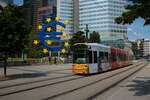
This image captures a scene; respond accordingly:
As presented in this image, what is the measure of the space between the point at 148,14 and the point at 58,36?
4929 cm

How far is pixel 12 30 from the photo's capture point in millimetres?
24969

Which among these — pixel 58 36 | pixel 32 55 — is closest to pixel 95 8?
pixel 32 55

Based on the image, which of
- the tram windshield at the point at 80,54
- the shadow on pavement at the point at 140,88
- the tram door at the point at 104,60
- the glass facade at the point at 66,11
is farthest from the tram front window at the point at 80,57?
the glass facade at the point at 66,11

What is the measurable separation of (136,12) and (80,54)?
14.6 m

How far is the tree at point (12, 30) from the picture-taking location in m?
24.7

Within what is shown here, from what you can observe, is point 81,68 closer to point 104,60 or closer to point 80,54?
point 80,54

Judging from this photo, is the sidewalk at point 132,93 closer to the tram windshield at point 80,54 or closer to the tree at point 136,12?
the tree at point 136,12

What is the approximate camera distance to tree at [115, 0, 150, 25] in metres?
13.8

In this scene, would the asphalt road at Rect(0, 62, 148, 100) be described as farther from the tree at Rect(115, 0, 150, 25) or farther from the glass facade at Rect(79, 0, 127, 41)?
the glass facade at Rect(79, 0, 127, 41)

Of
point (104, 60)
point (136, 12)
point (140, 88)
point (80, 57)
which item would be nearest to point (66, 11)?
point (104, 60)

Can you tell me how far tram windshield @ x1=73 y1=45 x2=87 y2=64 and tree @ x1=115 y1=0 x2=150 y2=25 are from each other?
12.9 meters

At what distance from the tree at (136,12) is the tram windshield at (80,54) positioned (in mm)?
12878

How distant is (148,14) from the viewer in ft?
45.4

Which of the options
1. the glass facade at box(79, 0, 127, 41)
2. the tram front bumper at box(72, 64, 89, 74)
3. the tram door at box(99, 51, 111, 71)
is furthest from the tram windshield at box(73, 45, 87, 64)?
the glass facade at box(79, 0, 127, 41)
